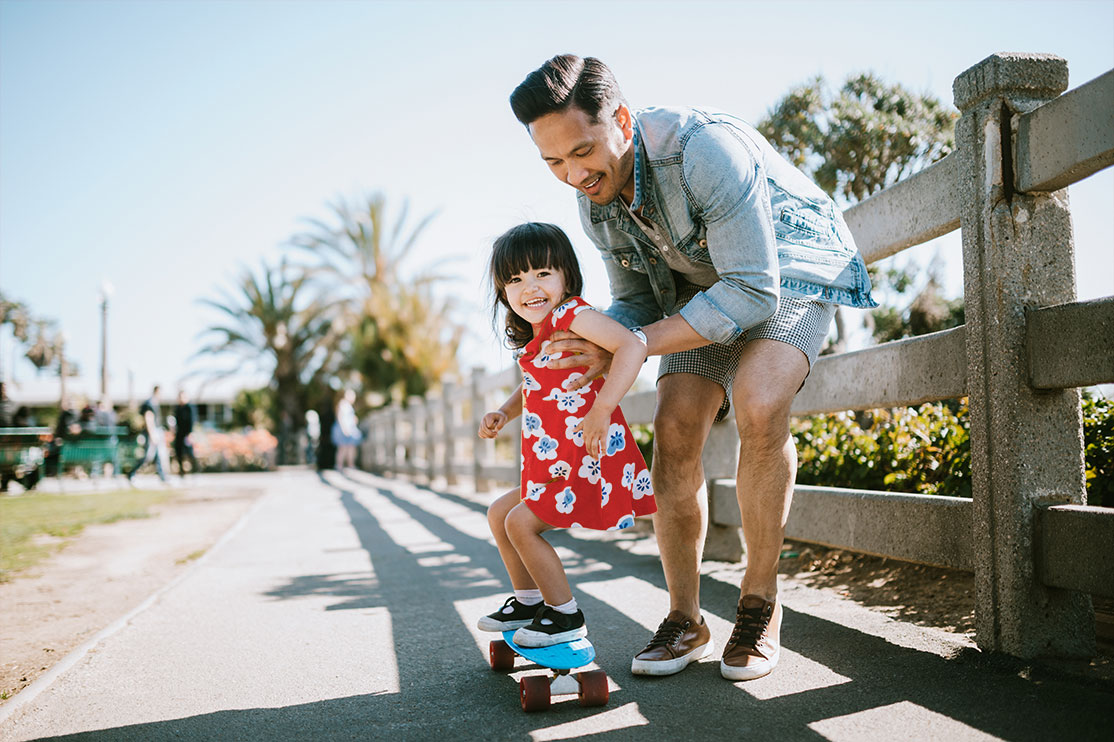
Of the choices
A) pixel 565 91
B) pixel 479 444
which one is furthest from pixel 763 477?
pixel 479 444

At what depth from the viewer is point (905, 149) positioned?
265 inches

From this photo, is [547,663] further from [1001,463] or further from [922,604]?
[922,604]

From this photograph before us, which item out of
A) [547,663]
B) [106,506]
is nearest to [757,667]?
[547,663]

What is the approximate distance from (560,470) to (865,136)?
18.2ft

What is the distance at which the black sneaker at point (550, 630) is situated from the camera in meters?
2.16

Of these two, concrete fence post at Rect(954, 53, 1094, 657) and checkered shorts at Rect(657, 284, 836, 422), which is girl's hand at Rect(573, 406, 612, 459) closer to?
checkered shorts at Rect(657, 284, 836, 422)

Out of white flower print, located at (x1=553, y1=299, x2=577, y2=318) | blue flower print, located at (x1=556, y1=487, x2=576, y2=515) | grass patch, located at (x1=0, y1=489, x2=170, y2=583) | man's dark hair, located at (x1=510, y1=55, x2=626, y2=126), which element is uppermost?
man's dark hair, located at (x1=510, y1=55, x2=626, y2=126)

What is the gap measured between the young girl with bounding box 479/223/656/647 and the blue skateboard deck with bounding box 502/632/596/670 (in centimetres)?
2

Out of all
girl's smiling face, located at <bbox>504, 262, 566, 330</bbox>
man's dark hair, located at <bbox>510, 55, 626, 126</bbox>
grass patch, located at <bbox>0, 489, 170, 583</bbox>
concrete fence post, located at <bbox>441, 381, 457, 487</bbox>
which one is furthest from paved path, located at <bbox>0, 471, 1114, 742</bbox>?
concrete fence post, located at <bbox>441, 381, 457, 487</bbox>

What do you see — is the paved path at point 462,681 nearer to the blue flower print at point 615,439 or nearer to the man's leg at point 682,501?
the man's leg at point 682,501

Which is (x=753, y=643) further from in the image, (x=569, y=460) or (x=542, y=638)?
(x=569, y=460)

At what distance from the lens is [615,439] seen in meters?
2.36

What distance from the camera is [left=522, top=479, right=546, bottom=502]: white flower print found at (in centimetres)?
229

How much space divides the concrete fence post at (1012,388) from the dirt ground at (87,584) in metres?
2.79
